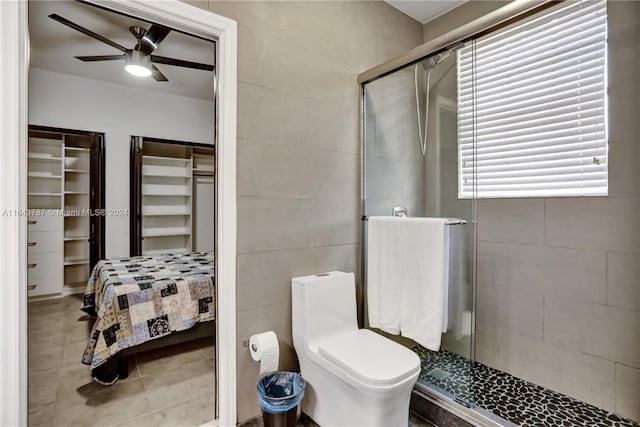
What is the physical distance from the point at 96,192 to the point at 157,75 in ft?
3.05

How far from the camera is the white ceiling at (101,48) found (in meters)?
1.78

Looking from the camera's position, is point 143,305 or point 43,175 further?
point 143,305

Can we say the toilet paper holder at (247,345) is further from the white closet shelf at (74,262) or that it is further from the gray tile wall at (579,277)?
the gray tile wall at (579,277)

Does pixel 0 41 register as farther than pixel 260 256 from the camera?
No

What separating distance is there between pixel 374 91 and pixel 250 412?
2.03 m

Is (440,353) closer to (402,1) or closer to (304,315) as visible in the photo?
(304,315)

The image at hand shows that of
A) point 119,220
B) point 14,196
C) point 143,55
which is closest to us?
point 14,196

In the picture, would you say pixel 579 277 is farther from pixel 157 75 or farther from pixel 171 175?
pixel 157 75

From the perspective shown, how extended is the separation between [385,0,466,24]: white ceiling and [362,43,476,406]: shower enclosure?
78cm

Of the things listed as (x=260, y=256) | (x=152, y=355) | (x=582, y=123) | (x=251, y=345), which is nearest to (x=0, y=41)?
(x=260, y=256)

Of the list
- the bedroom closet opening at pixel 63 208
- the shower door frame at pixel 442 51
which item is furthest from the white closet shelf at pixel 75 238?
the shower door frame at pixel 442 51

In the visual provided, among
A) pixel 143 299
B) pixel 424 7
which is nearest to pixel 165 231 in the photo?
pixel 143 299

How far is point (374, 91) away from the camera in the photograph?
2152 mm

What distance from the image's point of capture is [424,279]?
1.73 metres
